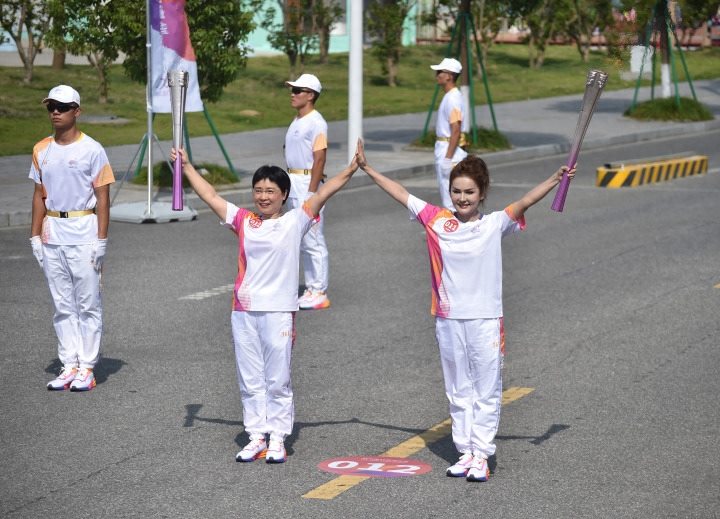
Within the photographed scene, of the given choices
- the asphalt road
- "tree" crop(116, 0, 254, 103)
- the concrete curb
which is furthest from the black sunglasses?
"tree" crop(116, 0, 254, 103)

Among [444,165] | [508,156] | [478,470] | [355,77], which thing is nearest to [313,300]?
[444,165]

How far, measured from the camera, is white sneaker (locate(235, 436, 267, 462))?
23.0ft

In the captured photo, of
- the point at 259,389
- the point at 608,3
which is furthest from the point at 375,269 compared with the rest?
the point at 608,3

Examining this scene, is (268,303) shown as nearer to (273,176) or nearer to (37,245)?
(273,176)

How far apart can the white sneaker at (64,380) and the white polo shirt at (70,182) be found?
2.66ft

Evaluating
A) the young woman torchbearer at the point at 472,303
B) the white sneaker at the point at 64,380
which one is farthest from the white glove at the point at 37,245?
the young woman torchbearer at the point at 472,303

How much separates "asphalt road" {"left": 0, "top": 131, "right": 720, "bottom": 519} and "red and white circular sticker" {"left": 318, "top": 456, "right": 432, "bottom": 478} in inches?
3.1

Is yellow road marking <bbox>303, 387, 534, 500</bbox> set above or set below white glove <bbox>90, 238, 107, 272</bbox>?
below

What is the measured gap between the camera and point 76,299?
8656mm

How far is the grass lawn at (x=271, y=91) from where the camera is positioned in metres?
25.6

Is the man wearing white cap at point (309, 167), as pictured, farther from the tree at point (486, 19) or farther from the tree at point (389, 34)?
the tree at point (486, 19)

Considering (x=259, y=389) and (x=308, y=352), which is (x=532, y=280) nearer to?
(x=308, y=352)

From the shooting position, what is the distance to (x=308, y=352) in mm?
9594

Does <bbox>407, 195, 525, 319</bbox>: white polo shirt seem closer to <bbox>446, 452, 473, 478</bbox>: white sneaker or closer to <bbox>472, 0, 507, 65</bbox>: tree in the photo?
<bbox>446, 452, 473, 478</bbox>: white sneaker
